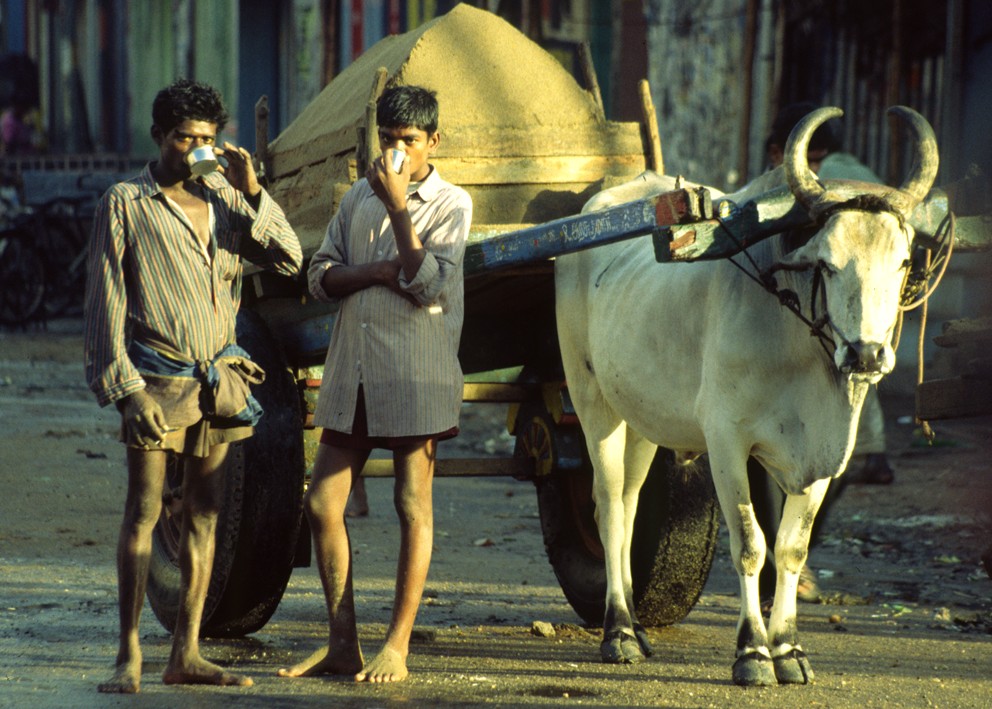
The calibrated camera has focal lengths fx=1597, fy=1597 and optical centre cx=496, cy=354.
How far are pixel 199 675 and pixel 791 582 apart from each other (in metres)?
1.81

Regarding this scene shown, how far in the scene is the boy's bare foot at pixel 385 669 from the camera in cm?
470

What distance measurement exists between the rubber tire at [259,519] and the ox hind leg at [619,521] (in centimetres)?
107

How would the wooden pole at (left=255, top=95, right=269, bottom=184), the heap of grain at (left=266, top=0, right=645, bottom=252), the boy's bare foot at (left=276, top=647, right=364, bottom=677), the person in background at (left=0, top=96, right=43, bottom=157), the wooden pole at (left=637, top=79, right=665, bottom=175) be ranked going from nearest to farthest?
the boy's bare foot at (left=276, top=647, right=364, bottom=677) → the heap of grain at (left=266, top=0, right=645, bottom=252) → the wooden pole at (left=637, top=79, right=665, bottom=175) → the wooden pole at (left=255, top=95, right=269, bottom=184) → the person in background at (left=0, top=96, right=43, bottom=157)

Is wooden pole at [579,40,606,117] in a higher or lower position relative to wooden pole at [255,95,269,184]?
higher

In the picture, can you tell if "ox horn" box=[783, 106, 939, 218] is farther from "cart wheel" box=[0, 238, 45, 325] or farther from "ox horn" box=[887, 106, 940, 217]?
"cart wheel" box=[0, 238, 45, 325]

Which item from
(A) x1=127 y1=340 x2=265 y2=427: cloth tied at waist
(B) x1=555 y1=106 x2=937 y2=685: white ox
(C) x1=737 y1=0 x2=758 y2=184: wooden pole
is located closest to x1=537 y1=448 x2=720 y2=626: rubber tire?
(B) x1=555 y1=106 x2=937 y2=685: white ox

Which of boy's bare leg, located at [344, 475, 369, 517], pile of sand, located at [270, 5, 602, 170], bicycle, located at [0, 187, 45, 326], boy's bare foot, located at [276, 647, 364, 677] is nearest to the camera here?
boy's bare foot, located at [276, 647, 364, 677]

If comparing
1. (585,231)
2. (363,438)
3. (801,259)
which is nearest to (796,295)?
(801,259)

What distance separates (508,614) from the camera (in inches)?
239

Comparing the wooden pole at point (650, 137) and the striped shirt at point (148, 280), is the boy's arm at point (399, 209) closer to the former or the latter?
the striped shirt at point (148, 280)

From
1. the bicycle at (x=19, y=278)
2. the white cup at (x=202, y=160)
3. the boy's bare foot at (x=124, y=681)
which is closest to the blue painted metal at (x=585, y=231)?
the white cup at (x=202, y=160)

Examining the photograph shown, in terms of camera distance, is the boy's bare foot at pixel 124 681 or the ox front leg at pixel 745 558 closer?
the boy's bare foot at pixel 124 681

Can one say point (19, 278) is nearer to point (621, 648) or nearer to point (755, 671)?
point (621, 648)

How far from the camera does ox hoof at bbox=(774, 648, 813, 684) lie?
15.9 ft
